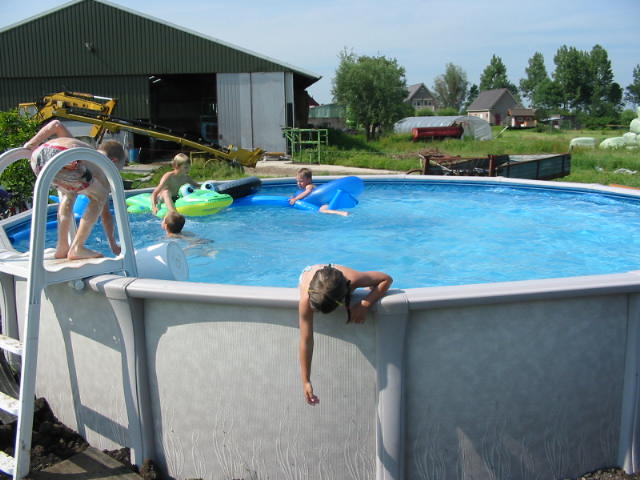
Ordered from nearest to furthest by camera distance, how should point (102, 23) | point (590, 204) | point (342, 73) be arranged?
point (590, 204)
point (102, 23)
point (342, 73)

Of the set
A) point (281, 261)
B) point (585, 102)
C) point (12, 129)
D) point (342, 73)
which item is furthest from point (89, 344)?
point (585, 102)

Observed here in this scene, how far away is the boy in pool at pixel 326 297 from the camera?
2422 millimetres

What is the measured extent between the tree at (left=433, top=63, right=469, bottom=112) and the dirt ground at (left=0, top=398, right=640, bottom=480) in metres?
106

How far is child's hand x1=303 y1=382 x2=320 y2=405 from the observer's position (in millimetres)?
2551

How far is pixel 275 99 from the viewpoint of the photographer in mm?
23312

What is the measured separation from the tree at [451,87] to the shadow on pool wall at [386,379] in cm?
10604

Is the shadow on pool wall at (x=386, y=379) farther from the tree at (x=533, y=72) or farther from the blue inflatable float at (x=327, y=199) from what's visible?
the tree at (x=533, y=72)

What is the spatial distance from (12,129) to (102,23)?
54.8 feet

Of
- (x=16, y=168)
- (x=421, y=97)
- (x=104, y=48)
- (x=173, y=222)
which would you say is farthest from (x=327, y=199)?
→ (x=421, y=97)

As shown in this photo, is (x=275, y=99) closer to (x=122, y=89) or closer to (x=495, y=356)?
(x=122, y=89)

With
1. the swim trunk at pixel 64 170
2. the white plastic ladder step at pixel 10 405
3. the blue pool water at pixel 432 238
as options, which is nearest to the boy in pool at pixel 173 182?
the blue pool water at pixel 432 238

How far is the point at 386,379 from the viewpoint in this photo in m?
2.65

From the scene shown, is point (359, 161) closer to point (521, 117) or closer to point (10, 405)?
point (10, 405)

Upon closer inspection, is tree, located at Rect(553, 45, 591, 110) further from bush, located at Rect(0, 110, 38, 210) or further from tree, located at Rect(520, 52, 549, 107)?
bush, located at Rect(0, 110, 38, 210)
